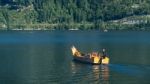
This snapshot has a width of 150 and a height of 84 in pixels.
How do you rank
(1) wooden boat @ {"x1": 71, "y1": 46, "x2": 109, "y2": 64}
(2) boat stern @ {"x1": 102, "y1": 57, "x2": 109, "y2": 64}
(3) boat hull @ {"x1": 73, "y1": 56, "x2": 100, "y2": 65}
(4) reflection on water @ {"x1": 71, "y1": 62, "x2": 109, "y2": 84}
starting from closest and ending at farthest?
(4) reflection on water @ {"x1": 71, "y1": 62, "x2": 109, "y2": 84} < (2) boat stern @ {"x1": 102, "y1": 57, "x2": 109, "y2": 64} < (1) wooden boat @ {"x1": 71, "y1": 46, "x2": 109, "y2": 64} < (3) boat hull @ {"x1": 73, "y1": 56, "x2": 100, "y2": 65}

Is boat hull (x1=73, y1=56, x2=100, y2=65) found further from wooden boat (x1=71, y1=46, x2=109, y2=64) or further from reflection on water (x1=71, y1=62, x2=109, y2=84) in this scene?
reflection on water (x1=71, y1=62, x2=109, y2=84)

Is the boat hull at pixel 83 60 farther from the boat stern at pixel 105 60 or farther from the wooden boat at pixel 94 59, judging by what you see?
the boat stern at pixel 105 60

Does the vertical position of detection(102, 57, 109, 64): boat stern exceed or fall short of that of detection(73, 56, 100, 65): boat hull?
it exceeds it

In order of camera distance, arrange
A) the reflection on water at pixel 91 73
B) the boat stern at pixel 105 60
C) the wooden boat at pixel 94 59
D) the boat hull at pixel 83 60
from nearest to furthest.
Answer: the reflection on water at pixel 91 73, the boat stern at pixel 105 60, the wooden boat at pixel 94 59, the boat hull at pixel 83 60

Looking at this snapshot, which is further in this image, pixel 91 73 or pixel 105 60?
pixel 105 60

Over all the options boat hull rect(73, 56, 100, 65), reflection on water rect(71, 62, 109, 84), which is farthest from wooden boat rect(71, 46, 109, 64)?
reflection on water rect(71, 62, 109, 84)

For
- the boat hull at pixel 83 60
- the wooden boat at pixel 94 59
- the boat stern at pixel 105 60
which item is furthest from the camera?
the boat hull at pixel 83 60

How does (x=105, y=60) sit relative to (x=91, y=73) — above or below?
above

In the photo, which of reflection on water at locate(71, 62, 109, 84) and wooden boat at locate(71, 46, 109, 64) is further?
wooden boat at locate(71, 46, 109, 64)

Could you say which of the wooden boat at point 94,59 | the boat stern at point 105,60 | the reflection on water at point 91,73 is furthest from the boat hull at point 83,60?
the boat stern at point 105,60

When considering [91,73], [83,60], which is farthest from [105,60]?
[91,73]

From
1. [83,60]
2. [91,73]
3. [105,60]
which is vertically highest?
[105,60]

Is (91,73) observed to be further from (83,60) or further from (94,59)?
(83,60)

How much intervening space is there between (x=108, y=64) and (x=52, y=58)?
28.3m
